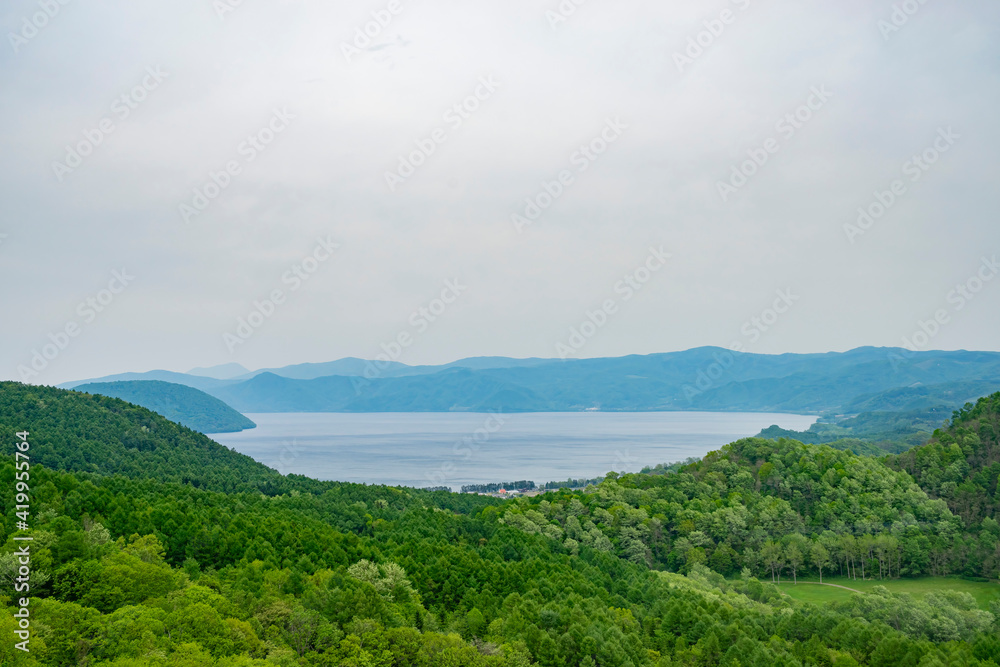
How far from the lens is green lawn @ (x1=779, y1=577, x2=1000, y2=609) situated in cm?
4128

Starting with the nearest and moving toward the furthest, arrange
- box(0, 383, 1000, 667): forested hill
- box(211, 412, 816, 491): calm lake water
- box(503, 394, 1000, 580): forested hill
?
box(0, 383, 1000, 667): forested hill → box(503, 394, 1000, 580): forested hill → box(211, 412, 816, 491): calm lake water

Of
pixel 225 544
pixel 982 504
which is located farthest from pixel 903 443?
pixel 225 544

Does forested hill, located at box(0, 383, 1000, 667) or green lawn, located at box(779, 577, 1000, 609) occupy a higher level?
forested hill, located at box(0, 383, 1000, 667)

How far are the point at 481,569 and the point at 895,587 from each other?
29.3 m

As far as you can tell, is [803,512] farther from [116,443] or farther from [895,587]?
[116,443]

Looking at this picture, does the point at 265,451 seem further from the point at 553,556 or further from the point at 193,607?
the point at 193,607

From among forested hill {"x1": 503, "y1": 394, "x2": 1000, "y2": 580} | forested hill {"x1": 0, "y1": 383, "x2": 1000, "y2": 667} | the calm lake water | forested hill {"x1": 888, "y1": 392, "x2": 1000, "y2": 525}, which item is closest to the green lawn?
forested hill {"x1": 503, "y1": 394, "x2": 1000, "y2": 580}

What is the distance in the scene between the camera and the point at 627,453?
5413 inches

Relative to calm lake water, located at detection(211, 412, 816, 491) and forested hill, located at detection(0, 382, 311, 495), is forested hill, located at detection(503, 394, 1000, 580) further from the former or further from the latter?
calm lake water, located at detection(211, 412, 816, 491)

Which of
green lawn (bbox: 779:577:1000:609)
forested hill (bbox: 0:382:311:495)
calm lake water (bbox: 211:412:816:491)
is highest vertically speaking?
forested hill (bbox: 0:382:311:495)

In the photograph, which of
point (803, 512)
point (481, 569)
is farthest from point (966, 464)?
point (481, 569)

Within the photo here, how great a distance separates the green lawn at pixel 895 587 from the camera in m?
41.3

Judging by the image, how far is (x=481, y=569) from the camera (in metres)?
30.5

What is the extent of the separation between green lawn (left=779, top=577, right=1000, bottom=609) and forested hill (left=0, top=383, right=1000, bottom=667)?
3.64 ft
